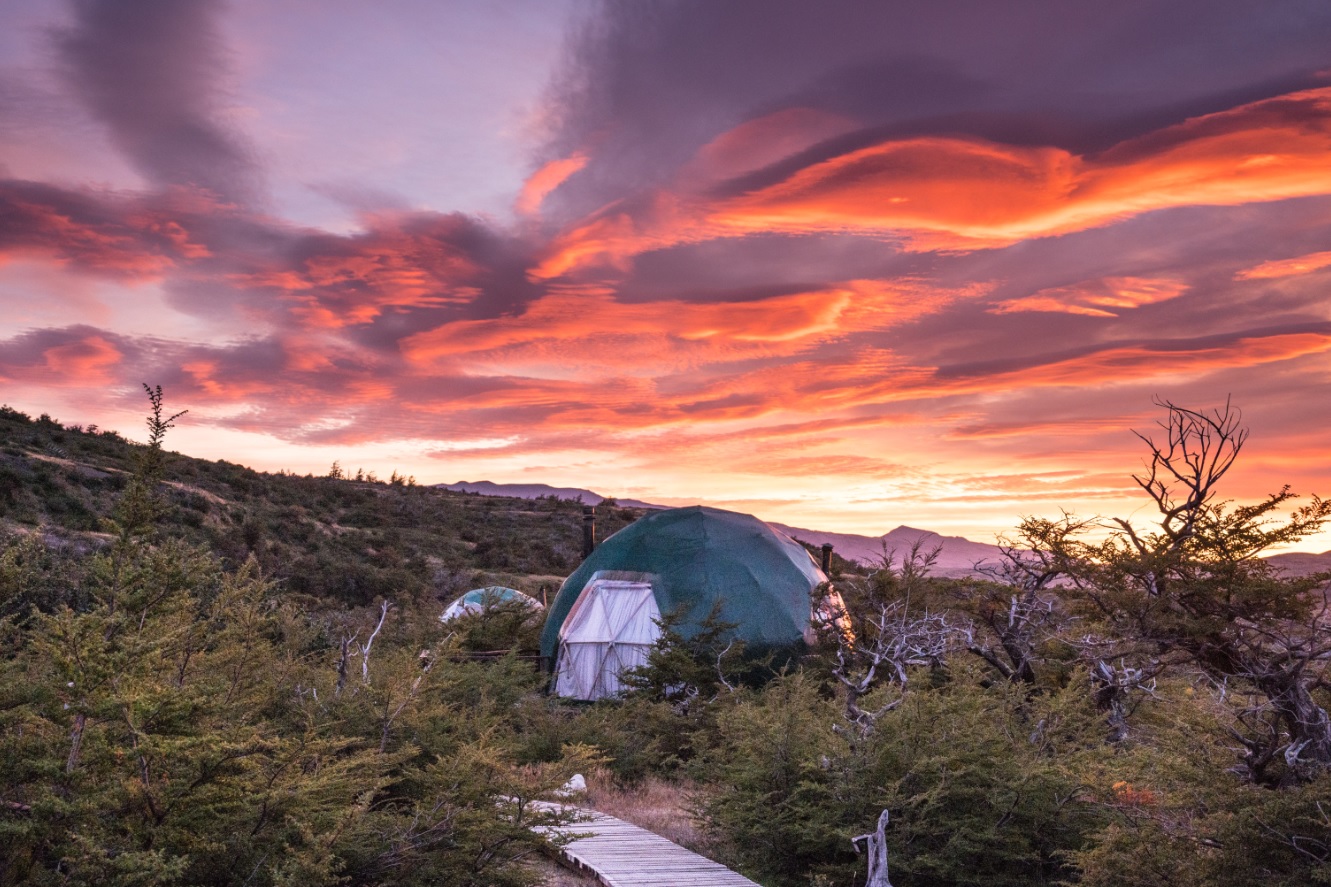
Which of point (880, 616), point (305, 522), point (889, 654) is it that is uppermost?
point (305, 522)

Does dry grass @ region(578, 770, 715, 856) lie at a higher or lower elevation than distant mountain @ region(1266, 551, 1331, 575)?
lower

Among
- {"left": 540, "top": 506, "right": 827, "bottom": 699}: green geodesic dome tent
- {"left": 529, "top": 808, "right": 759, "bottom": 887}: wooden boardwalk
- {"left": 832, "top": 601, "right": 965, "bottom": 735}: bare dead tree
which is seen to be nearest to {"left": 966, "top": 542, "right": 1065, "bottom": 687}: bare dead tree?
{"left": 832, "top": 601, "right": 965, "bottom": 735}: bare dead tree

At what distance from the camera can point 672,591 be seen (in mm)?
23156

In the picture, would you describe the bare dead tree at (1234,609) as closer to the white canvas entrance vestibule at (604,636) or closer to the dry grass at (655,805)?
the dry grass at (655,805)

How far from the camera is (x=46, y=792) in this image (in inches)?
202

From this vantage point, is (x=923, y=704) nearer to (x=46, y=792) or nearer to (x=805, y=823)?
(x=805, y=823)

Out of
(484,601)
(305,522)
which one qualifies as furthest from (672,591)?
(305,522)

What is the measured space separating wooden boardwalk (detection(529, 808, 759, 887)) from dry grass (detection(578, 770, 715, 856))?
2.53 feet

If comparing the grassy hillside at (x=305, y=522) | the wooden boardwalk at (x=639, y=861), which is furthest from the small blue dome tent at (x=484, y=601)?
the wooden boardwalk at (x=639, y=861)

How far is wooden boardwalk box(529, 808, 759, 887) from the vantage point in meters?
8.86

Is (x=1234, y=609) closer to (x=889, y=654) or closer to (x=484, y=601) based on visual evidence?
(x=889, y=654)

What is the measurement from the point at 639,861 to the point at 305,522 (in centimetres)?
4430

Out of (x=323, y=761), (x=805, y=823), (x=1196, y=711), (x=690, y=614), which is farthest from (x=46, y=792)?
(x=690, y=614)

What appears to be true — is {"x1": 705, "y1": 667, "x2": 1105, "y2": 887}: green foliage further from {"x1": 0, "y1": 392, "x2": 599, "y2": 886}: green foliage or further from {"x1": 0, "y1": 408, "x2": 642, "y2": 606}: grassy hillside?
{"x1": 0, "y1": 408, "x2": 642, "y2": 606}: grassy hillside
